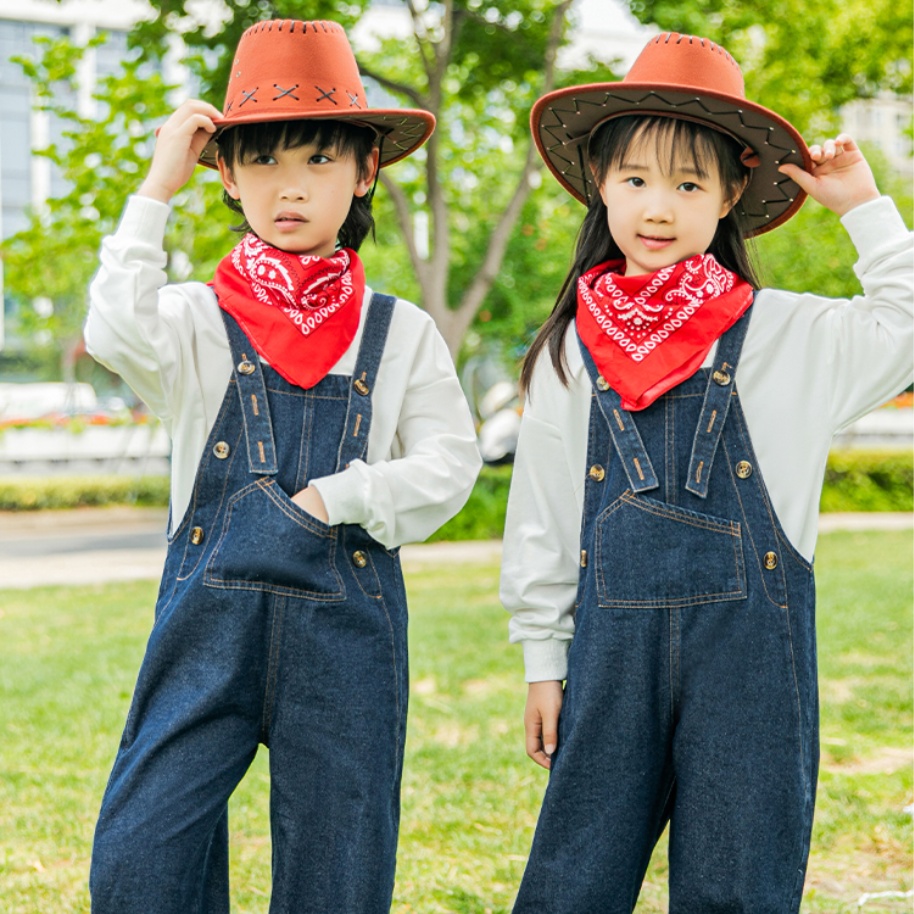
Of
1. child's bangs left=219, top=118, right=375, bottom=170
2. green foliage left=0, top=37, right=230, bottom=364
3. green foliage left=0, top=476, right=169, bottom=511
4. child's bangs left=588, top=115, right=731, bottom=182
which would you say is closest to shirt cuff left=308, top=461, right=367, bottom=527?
child's bangs left=219, top=118, right=375, bottom=170

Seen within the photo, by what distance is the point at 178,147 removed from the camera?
215 centimetres

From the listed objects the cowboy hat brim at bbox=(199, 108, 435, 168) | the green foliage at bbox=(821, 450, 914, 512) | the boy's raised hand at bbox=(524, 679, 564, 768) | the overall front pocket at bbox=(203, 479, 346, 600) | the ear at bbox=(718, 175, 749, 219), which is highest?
the cowboy hat brim at bbox=(199, 108, 435, 168)

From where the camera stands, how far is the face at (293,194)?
2221 millimetres

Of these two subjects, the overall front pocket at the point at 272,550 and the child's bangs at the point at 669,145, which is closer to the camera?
the overall front pocket at the point at 272,550

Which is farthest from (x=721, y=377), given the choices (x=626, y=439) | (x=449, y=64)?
(x=449, y=64)

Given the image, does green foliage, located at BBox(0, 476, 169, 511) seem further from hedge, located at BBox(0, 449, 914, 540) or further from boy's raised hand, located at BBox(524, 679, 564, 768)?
boy's raised hand, located at BBox(524, 679, 564, 768)

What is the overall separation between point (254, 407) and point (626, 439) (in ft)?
2.16

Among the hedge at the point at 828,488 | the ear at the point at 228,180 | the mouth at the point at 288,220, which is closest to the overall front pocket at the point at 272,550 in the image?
the mouth at the point at 288,220

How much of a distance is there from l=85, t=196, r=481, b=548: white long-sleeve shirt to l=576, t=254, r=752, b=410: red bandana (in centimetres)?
30

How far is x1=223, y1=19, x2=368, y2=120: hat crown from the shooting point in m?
2.20

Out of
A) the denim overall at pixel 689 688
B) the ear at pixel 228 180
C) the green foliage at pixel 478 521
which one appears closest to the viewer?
the denim overall at pixel 689 688

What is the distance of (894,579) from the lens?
29.0ft

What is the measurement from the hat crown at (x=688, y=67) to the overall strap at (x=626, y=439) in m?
0.55

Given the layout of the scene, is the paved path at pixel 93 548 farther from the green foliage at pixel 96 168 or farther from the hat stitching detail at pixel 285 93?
the hat stitching detail at pixel 285 93
